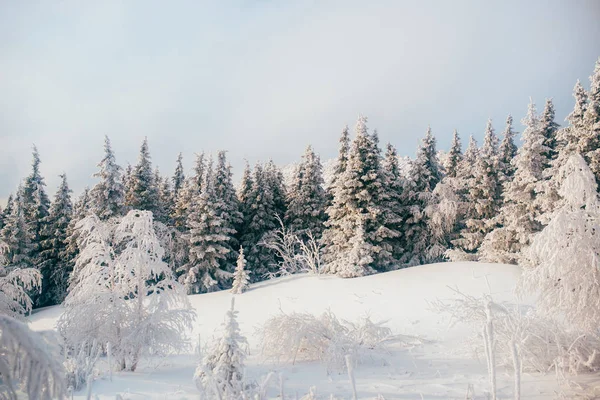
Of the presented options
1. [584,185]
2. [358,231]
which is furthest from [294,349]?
[358,231]

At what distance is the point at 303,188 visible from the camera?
29688 mm

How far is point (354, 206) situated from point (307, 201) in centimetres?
655

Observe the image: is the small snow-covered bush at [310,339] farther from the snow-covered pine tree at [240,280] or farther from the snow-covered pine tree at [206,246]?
the snow-covered pine tree at [206,246]

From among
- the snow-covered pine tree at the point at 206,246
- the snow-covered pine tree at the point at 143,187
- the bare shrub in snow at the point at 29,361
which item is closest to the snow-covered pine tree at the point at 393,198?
the snow-covered pine tree at the point at 206,246

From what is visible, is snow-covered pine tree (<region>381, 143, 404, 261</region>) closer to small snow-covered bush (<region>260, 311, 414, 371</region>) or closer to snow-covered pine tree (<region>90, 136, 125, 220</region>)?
small snow-covered bush (<region>260, 311, 414, 371</region>)

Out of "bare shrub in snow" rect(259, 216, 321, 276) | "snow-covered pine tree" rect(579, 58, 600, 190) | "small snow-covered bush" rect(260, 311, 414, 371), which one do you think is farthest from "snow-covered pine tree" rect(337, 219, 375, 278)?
"snow-covered pine tree" rect(579, 58, 600, 190)

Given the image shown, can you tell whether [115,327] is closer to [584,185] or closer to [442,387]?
[442,387]

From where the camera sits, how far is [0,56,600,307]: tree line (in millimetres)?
19422

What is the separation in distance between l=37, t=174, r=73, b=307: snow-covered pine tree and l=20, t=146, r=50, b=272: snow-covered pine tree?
57 cm

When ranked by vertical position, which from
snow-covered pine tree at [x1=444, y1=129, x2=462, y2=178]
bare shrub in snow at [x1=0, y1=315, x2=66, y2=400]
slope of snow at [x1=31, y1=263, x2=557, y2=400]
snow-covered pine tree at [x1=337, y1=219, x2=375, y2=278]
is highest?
snow-covered pine tree at [x1=444, y1=129, x2=462, y2=178]

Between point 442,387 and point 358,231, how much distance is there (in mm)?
15685

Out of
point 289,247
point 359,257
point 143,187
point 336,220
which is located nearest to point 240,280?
point 359,257

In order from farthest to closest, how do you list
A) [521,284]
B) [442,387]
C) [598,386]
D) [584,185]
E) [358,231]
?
[358,231] < [521,284] < [584,185] < [442,387] < [598,386]

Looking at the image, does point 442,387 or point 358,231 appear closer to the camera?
point 442,387
